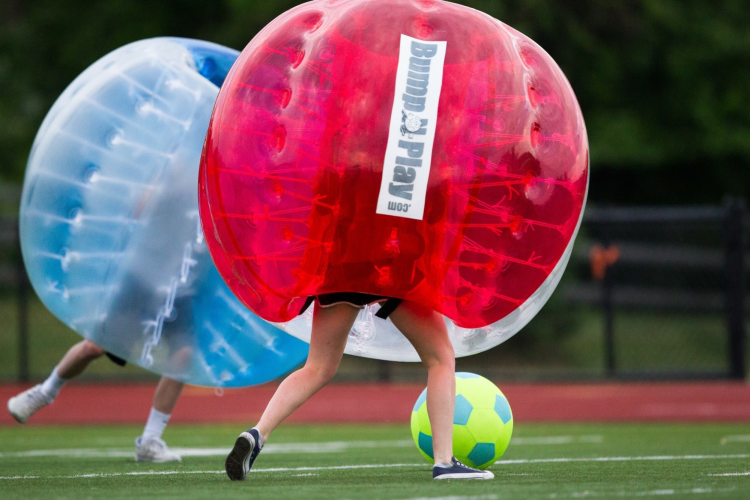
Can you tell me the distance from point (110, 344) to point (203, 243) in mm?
774

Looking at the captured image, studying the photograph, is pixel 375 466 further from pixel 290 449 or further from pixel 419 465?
pixel 290 449

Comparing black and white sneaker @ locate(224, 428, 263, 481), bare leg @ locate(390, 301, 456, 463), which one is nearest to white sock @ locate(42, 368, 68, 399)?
black and white sneaker @ locate(224, 428, 263, 481)

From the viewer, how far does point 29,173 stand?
230 inches

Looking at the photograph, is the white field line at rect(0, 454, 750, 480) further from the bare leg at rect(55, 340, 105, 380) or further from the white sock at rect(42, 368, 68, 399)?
the white sock at rect(42, 368, 68, 399)

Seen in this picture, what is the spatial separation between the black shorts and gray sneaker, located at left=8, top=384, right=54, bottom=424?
282 centimetres

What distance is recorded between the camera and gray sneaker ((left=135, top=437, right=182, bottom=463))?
6.41 meters

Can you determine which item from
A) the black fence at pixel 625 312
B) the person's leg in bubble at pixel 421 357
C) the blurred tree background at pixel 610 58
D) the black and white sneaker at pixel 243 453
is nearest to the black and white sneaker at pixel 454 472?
the person's leg in bubble at pixel 421 357

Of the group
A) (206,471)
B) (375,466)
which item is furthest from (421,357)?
(206,471)

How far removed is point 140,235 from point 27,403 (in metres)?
1.82

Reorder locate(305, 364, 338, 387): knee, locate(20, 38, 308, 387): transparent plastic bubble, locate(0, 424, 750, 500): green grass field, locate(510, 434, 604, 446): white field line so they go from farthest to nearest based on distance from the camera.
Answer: locate(510, 434, 604, 446): white field line < locate(20, 38, 308, 387): transparent plastic bubble < locate(305, 364, 338, 387): knee < locate(0, 424, 750, 500): green grass field

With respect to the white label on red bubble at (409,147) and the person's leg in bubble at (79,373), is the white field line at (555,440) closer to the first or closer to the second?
the person's leg in bubble at (79,373)

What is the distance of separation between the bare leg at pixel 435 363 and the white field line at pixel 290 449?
110 inches

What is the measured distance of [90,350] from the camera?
648cm

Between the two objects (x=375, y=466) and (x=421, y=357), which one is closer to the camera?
(x=421, y=357)
